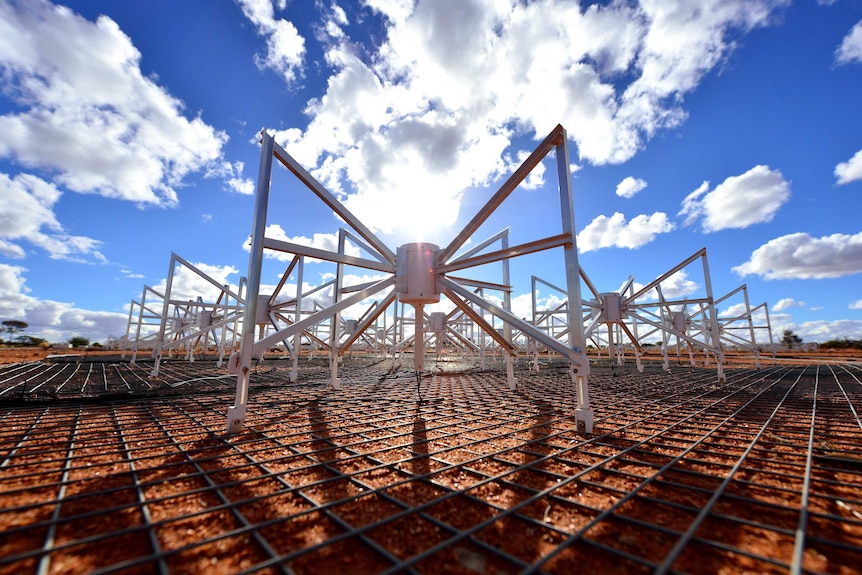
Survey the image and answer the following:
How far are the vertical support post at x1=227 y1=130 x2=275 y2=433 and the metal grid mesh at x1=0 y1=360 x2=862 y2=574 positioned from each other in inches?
13.2

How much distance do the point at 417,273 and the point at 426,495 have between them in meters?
4.30

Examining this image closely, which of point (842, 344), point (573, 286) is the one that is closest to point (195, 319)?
point (573, 286)

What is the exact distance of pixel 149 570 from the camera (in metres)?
1.55

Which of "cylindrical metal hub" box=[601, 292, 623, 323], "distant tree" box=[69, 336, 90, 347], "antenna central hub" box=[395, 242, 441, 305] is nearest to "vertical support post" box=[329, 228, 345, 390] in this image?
"antenna central hub" box=[395, 242, 441, 305]

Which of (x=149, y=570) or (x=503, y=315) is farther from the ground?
(x=503, y=315)

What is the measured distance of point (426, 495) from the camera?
2.45 meters

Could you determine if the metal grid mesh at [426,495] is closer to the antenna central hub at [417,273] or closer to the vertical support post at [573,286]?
the vertical support post at [573,286]

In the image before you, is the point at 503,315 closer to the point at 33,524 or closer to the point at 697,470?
the point at 697,470

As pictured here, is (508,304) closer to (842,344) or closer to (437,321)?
(437,321)

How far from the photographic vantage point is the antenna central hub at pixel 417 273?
6344mm

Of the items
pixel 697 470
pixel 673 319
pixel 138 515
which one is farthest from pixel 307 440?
pixel 673 319

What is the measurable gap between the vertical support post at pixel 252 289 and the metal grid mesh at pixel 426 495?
0.33m

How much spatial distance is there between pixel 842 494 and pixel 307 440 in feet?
15.4

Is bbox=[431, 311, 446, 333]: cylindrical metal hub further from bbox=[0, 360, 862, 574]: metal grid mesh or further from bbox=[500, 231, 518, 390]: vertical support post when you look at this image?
bbox=[0, 360, 862, 574]: metal grid mesh
